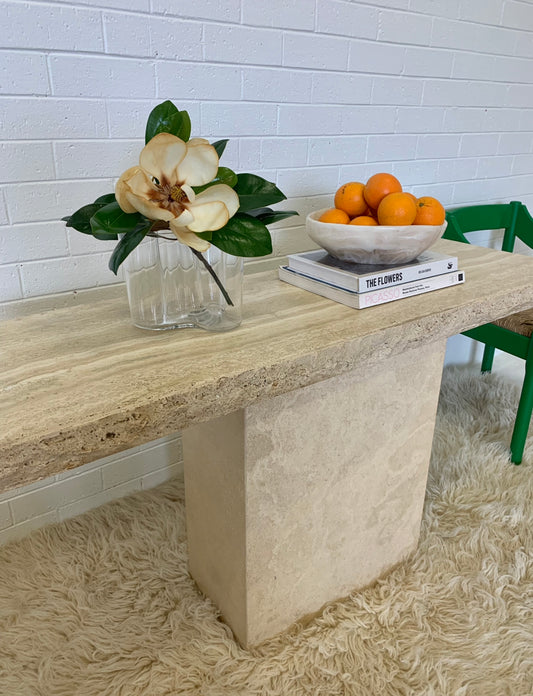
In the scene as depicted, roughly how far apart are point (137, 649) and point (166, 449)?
1.82 feet

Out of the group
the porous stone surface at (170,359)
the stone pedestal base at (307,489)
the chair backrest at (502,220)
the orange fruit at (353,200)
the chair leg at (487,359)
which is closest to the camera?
the porous stone surface at (170,359)

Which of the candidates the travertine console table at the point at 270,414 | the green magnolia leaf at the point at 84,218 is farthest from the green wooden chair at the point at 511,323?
the green magnolia leaf at the point at 84,218

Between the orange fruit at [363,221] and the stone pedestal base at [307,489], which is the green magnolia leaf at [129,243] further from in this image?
the orange fruit at [363,221]

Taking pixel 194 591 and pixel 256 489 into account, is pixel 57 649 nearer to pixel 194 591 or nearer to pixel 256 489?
pixel 194 591

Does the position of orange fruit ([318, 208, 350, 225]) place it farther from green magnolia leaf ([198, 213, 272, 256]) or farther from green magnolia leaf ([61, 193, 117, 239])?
green magnolia leaf ([61, 193, 117, 239])

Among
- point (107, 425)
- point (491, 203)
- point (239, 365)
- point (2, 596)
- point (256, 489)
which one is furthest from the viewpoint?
point (491, 203)

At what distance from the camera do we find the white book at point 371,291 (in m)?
1.00

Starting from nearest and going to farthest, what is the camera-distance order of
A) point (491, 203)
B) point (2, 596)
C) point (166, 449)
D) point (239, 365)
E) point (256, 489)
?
point (239, 365) → point (256, 489) → point (2, 596) → point (166, 449) → point (491, 203)

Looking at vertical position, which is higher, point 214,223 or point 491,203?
point 214,223

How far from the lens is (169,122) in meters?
0.83

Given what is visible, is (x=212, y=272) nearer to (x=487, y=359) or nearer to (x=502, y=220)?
(x=502, y=220)

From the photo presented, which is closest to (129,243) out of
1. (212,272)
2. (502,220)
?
(212,272)

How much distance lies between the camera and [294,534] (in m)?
1.06

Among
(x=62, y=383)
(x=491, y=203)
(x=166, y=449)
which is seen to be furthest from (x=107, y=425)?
(x=491, y=203)
